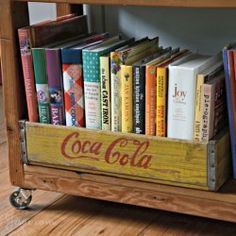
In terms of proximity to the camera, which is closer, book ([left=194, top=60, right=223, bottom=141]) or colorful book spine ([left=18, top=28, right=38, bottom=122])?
book ([left=194, top=60, right=223, bottom=141])

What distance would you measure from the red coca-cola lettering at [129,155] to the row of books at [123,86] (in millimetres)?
29

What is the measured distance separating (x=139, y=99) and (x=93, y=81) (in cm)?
10

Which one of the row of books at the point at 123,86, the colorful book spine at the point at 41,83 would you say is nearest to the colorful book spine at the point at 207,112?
the row of books at the point at 123,86

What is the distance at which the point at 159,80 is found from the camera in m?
1.04

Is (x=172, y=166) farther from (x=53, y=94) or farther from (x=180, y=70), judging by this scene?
(x=53, y=94)

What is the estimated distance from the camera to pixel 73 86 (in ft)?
3.70

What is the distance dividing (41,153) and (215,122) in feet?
1.24

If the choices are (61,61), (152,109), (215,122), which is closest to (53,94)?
(61,61)

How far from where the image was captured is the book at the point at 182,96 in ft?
3.31

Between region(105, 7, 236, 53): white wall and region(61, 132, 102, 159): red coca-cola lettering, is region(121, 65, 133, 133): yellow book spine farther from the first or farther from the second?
region(105, 7, 236, 53): white wall

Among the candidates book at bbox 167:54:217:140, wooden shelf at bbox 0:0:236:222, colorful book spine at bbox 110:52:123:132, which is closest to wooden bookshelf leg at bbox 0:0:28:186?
wooden shelf at bbox 0:0:236:222

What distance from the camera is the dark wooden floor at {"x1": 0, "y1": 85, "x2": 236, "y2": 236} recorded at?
1132 mm

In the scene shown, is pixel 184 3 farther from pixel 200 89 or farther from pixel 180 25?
pixel 180 25

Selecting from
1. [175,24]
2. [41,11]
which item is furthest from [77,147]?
[41,11]
